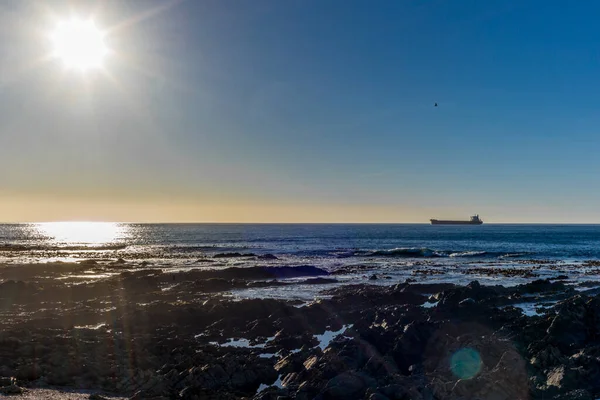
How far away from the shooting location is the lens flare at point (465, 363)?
42.1 feet

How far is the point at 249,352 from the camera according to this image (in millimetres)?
16766

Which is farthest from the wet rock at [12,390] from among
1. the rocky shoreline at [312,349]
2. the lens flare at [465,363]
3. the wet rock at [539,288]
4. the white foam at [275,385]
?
the wet rock at [539,288]

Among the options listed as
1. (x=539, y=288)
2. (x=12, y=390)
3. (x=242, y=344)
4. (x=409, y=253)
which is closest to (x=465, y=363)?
(x=242, y=344)

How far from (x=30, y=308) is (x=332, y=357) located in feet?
65.2

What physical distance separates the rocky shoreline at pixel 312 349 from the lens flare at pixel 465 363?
5 centimetres

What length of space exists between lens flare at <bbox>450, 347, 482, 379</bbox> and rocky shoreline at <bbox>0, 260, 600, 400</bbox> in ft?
0.18

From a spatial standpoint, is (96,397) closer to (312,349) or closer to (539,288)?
(312,349)

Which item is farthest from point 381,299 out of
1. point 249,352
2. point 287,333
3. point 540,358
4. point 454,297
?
point 540,358

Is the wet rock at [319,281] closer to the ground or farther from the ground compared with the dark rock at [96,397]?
closer to the ground

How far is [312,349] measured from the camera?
16312mm

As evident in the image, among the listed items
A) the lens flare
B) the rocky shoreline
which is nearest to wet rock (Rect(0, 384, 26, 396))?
the rocky shoreline

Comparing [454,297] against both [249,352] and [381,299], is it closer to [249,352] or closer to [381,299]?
[381,299]

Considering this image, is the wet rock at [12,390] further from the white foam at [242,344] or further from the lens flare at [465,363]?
the lens flare at [465,363]

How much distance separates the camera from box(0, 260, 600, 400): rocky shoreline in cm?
1175
